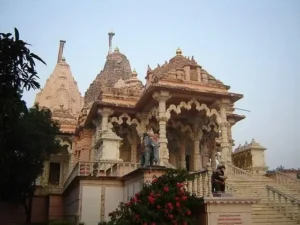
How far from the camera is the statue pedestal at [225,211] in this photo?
9.01m

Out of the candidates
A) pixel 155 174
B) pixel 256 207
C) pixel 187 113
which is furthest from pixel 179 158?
pixel 155 174

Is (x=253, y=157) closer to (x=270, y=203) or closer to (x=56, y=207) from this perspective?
(x=270, y=203)

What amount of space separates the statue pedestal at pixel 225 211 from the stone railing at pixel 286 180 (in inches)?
365

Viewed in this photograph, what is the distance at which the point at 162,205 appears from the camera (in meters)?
9.08

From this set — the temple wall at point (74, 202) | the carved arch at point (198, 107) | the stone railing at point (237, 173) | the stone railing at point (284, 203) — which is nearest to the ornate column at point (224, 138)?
the carved arch at point (198, 107)

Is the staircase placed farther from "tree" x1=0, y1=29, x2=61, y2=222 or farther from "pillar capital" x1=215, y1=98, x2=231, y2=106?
"tree" x1=0, y1=29, x2=61, y2=222

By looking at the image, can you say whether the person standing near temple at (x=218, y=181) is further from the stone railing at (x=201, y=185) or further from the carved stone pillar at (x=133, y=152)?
the carved stone pillar at (x=133, y=152)

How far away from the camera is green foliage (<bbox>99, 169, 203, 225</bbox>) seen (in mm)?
8805

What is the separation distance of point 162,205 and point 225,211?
1.71 meters

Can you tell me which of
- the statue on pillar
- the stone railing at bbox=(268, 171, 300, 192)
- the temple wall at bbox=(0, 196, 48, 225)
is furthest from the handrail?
the temple wall at bbox=(0, 196, 48, 225)

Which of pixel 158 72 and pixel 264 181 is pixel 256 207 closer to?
pixel 264 181

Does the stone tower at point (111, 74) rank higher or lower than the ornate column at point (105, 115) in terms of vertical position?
higher

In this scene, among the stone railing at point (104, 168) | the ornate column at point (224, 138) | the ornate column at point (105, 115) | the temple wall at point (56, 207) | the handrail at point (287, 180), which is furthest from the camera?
the ornate column at point (105, 115)

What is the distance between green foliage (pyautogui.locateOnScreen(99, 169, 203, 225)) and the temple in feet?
3.36
